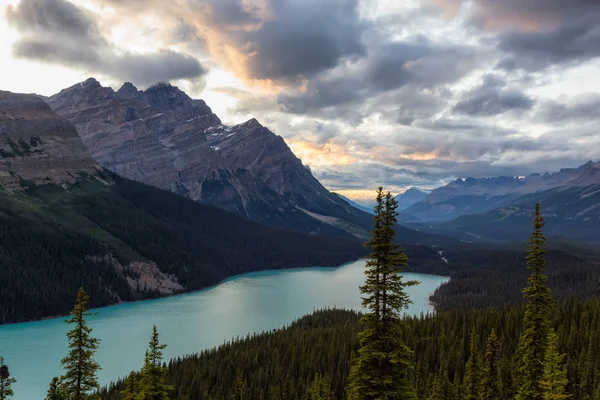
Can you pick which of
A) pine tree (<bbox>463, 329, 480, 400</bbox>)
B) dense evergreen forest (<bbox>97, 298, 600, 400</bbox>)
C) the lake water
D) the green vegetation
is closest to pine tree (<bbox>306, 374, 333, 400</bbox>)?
the green vegetation

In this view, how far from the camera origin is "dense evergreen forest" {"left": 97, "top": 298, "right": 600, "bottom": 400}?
88.6 metres

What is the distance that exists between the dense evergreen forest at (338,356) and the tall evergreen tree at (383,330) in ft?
180

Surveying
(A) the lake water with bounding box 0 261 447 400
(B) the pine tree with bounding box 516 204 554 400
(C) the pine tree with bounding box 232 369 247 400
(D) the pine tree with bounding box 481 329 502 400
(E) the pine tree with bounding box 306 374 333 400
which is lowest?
(A) the lake water with bounding box 0 261 447 400

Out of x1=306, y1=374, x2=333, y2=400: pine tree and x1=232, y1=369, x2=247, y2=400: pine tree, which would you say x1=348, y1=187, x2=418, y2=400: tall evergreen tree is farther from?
x1=232, y1=369, x2=247, y2=400: pine tree

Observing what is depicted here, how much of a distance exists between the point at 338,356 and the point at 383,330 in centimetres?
8681

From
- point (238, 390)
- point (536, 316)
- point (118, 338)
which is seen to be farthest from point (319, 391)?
point (118, 338)

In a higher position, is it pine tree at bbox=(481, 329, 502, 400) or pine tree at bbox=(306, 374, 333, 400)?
pine tree at bbox=(481, 329, 502, 400)

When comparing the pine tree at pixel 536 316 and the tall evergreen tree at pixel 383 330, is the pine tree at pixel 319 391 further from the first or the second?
the tall evergreen tree at pixel 383 330

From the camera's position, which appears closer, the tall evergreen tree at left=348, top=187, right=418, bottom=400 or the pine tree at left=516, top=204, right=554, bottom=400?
the tall evergreen tree at left=348, top=187, right=418, bottom=400

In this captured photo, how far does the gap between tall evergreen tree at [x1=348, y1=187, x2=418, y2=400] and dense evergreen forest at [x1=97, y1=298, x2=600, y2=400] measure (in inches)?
2163

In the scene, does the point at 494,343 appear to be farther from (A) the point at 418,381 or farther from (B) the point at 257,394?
(B) the point at 257,394

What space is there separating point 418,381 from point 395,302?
70701mm

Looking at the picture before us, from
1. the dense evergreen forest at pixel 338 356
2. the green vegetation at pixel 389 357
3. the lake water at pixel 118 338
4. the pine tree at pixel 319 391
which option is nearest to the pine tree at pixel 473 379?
the green vegetation at pixel 389 357

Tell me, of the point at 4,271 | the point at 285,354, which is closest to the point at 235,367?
the point at 285,354
